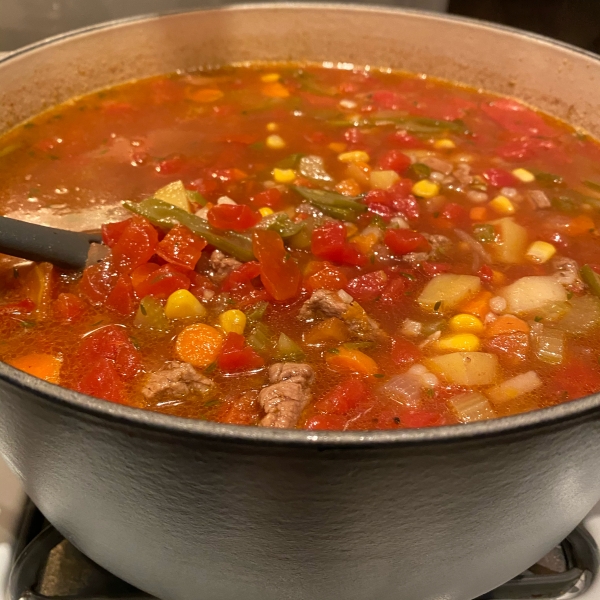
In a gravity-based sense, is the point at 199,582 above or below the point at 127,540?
below

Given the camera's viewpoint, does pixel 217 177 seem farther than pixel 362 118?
No

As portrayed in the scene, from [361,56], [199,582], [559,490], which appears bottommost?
[199,582]

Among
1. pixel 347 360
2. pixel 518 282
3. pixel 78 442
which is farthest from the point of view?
pixel 518 282

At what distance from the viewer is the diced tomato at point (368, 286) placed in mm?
2256

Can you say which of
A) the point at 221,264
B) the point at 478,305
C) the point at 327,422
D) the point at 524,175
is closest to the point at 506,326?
the point at 478,305

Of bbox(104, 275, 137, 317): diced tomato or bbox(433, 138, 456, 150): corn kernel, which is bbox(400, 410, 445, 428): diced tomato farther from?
bbox(433, 138, 456, 150): corn kernel

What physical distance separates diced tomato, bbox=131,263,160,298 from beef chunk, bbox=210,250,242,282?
0.70ft

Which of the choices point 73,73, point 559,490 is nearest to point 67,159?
point 73,73

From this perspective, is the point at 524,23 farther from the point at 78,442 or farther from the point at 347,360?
the point at 78,442

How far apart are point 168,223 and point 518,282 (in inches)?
54.1

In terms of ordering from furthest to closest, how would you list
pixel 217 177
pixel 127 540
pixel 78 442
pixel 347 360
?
1. pixel 217 177
2. pixel 347 360
3. pixel 127 540
4. pixel 78 442

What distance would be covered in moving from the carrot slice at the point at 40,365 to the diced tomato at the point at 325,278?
0.91 metres

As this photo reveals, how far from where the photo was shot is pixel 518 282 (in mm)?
2324

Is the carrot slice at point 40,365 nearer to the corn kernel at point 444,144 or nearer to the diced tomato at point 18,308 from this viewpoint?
the diced tomato at point 18,308
